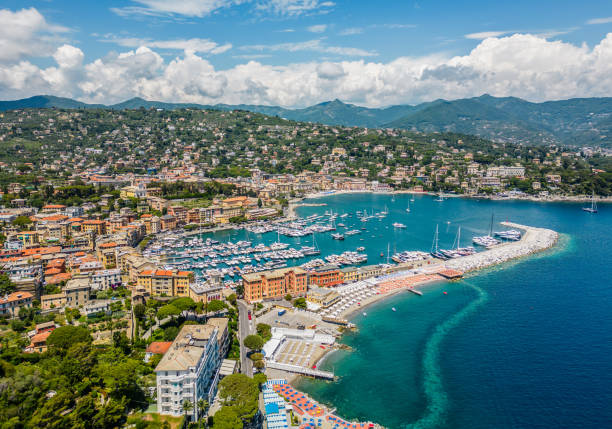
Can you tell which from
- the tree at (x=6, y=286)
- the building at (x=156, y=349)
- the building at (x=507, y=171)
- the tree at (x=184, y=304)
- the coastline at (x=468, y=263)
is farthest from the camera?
the building at (x=507, y=171)

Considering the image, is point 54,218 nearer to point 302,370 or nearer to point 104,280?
point 104,280

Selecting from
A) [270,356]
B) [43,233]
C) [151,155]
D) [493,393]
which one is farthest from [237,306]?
[151,155]

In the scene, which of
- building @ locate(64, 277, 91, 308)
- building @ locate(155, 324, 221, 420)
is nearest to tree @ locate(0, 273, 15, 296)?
building @ locate(64, 277, 91, 308)

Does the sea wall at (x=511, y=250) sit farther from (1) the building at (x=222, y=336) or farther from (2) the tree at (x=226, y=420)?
(2) the tree at (x=226, y=420)

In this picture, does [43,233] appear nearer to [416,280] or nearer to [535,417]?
[416,280]

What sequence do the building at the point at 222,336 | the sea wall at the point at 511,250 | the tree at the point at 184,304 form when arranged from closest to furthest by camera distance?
the building at the point at 222,336, the tree at the point at 184,304, the sea wall at the point at 511,250

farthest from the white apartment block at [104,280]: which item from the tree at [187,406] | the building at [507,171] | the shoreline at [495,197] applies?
the building at [507,171]

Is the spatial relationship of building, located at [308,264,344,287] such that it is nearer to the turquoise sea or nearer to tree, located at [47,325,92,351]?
the turquoise sea
